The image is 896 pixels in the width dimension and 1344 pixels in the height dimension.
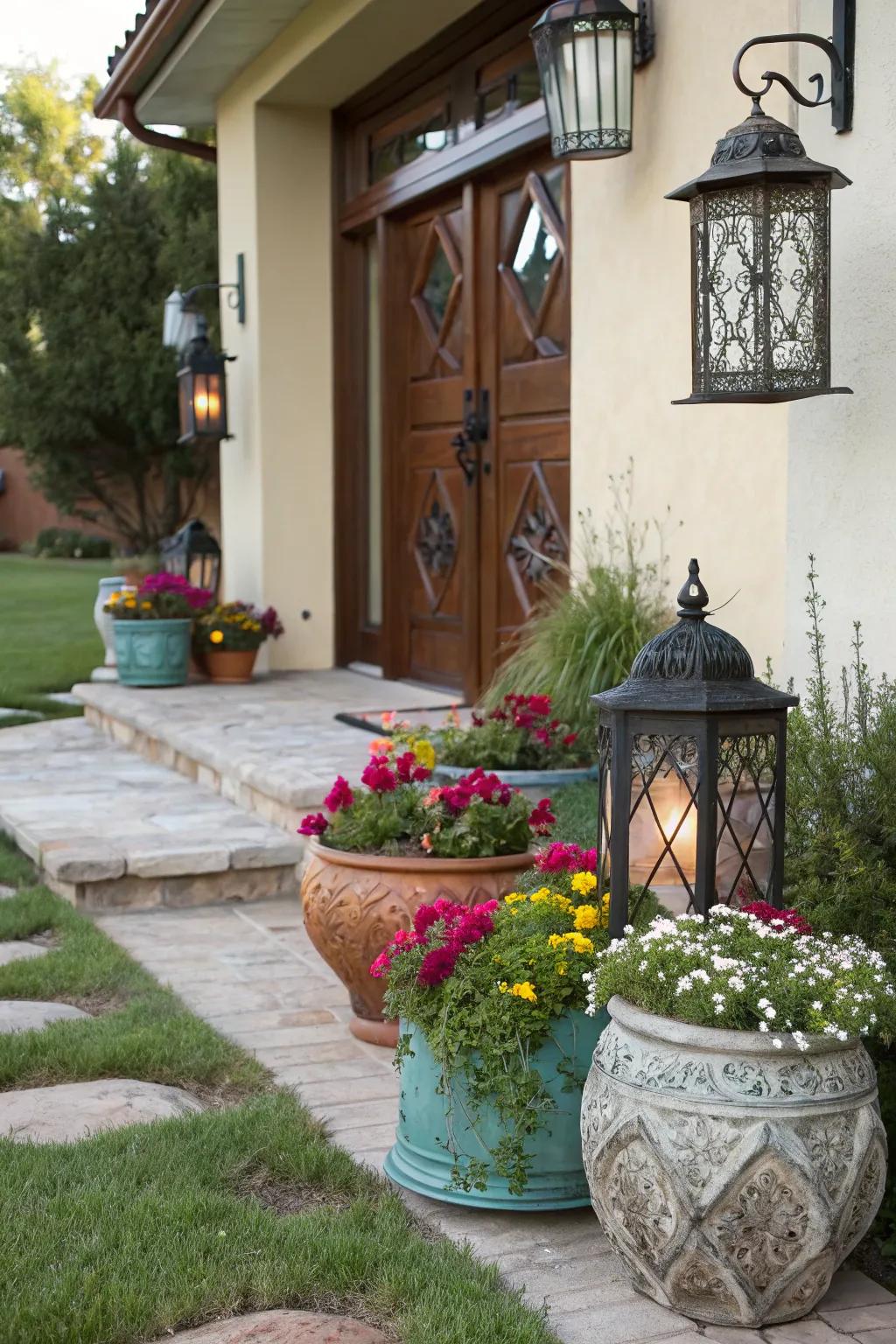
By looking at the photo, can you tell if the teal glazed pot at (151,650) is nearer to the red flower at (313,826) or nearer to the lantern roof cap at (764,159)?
the red flower at (313,826)

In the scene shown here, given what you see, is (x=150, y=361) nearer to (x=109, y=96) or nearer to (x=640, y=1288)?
(x=109, y=96)

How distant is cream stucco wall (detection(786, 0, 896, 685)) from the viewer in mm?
3451

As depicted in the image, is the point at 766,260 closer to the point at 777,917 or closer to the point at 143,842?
the point at 777,917

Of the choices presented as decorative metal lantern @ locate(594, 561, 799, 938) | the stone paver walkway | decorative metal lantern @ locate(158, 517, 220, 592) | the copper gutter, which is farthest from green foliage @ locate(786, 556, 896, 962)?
decorative metal lantern @ locate(158, 517, 220, 592)

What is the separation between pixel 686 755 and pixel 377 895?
1085mm

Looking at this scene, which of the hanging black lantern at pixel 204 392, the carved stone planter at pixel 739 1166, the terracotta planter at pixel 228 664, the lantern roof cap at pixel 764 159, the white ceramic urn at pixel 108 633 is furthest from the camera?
the hanging black lantern at pixel 204 392

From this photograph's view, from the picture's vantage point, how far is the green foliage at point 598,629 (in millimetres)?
5094

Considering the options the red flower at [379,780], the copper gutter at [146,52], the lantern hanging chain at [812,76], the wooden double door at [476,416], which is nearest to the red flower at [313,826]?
the red flower at [379,780]

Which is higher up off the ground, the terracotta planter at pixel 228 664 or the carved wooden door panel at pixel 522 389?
the carved wooden door panel at pixel 522 389

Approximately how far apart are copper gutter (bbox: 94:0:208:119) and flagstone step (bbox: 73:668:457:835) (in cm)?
355

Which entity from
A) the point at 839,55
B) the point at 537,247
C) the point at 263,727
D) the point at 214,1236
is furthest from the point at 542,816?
the point at 537,247

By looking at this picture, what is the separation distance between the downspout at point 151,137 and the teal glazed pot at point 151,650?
3.34 metres

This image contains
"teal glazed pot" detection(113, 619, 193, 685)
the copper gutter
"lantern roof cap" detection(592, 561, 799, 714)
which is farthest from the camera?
"teal glazed pot" detection(113, 619, 193, 685)

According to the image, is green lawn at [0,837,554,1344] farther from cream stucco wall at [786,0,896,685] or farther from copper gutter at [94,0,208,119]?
copper gutter at [94,0,208,119]
